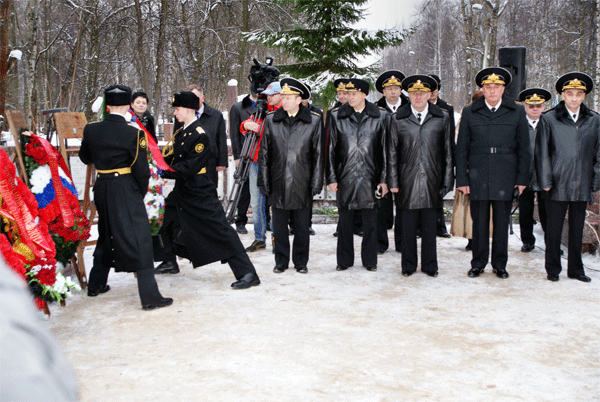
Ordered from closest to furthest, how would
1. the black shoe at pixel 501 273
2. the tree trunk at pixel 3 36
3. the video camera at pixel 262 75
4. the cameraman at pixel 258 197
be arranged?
1. the tree trunk at pixel 3 36
2. the black shoe at pixel 501 273
3. the cameraman at pixel 258 197
4. the video camera at pixel 262 75

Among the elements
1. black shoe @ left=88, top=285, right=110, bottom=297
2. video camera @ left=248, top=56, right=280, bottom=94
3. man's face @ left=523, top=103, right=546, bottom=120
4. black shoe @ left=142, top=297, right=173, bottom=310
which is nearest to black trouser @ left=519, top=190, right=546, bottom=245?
man's face @ left=523, top=103, right=546, bottom=120

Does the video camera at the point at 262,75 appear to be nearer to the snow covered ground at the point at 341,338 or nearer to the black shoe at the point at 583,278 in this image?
the snow covered ground at the point at 341,338

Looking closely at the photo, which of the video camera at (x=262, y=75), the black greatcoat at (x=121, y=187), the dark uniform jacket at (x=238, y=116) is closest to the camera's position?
the black greatcoat at (x=121, y=187)

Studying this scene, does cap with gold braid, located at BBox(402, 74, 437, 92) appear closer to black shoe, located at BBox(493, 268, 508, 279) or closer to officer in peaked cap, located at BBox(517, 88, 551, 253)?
officer in peaked cap, located at BBox(517, 88, 551, 253)

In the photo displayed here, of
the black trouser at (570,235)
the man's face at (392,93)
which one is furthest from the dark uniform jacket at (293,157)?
the black trouser at (570,235)

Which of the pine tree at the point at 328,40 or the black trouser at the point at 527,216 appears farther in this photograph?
the pine tree at the point at 328,40

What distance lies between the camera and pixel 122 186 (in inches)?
186

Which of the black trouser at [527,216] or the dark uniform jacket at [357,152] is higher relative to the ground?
the dark uniform jacket at [357,152]

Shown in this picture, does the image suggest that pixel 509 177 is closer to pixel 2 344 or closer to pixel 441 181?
pixel 441 181

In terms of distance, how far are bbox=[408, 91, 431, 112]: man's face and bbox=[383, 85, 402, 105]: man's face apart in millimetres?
1205

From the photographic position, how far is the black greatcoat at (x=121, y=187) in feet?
15.4

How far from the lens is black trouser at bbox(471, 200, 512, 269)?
5926 millimetres

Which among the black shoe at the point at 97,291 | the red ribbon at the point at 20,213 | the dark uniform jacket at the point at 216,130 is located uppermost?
the dark uniform jacket at the point at 216,130

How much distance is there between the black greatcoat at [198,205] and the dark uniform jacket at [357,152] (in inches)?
55.2
